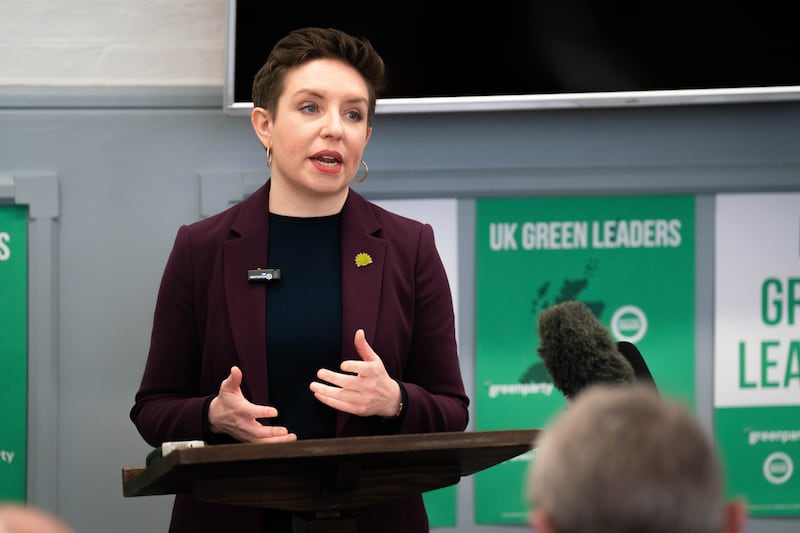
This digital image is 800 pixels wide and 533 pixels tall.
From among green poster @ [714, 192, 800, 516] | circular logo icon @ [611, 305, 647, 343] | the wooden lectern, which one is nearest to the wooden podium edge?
the wooden lectern

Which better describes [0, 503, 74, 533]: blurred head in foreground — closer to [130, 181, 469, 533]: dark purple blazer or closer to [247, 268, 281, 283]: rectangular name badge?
[130, 181, 469, 533]: dark purple blazer

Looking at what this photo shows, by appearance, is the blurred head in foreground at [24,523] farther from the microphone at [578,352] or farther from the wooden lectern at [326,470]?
the microphone at [578,352]

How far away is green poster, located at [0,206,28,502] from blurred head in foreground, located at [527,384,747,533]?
2.78 metres

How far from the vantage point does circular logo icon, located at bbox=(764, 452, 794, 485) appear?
3.80 meters

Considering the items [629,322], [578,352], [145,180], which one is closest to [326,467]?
[578,352]

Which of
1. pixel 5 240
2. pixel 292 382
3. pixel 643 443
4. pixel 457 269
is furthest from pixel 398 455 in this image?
pixel 5 240

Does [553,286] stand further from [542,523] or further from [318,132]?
[542,523]

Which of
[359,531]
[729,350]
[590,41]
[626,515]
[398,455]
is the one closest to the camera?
[626,515]

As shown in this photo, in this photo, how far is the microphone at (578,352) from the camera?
2242 mm

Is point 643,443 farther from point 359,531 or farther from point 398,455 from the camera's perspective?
point 359,531

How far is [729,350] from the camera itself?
12.5 ft

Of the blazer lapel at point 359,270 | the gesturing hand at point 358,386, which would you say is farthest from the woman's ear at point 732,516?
the blazer lapel at point 359,270

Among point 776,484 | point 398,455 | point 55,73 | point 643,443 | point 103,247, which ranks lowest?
point 776,484

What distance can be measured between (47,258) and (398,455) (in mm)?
2123
